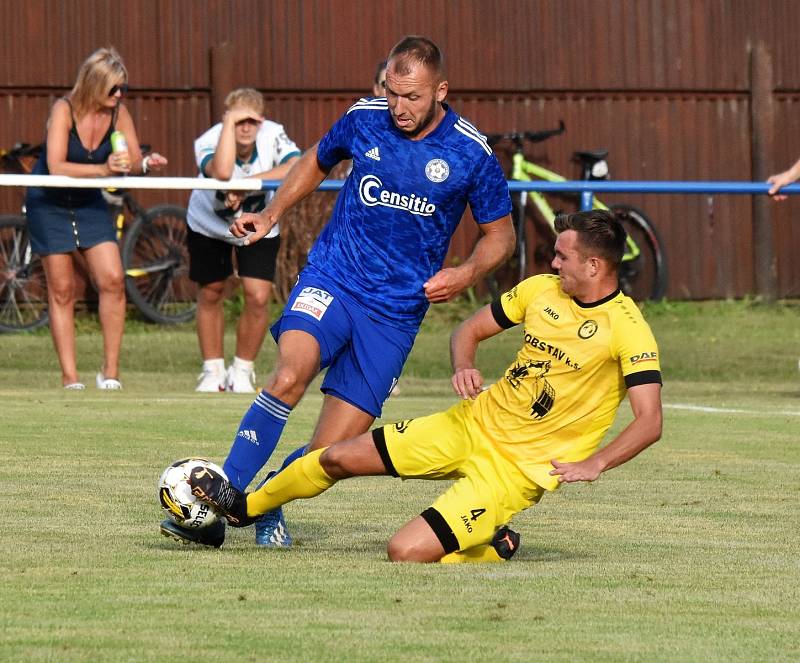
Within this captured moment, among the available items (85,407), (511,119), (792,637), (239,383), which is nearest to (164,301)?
(511,119)

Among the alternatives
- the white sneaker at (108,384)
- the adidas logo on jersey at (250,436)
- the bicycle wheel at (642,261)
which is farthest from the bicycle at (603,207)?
the adidas logo on jersey at (250,436)

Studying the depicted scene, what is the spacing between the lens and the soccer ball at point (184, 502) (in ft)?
20.7

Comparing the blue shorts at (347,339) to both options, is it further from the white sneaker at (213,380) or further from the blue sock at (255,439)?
the white sneaker at (213,380)

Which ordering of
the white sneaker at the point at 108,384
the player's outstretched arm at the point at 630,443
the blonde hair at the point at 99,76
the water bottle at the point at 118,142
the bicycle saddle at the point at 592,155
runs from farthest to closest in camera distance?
1. the bicycle saddle at the point at 592,155
2. the white sneaker at the point at 108,384
3. the water bottle at the point at 118,142
4. the blonde hair at the point at 99,76
5. the player's outstretched arm at the point at 630,443

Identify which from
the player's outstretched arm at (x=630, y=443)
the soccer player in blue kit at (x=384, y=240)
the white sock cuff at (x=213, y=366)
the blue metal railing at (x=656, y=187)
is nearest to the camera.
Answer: the player's outstretched arm at (x=630, y=443)

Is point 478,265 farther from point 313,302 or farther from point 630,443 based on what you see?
point 630,443

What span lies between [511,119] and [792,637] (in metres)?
15.7

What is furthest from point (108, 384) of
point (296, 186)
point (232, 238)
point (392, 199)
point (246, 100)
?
point (392, 199)

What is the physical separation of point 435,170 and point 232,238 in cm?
554

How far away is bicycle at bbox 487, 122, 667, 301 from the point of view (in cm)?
1959

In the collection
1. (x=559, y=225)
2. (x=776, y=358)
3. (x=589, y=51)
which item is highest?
(x=589, y=51)

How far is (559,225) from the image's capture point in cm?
664

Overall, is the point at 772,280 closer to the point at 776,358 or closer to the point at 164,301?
the point at 776,358

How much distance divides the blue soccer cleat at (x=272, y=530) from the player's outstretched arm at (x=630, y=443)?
104cm
